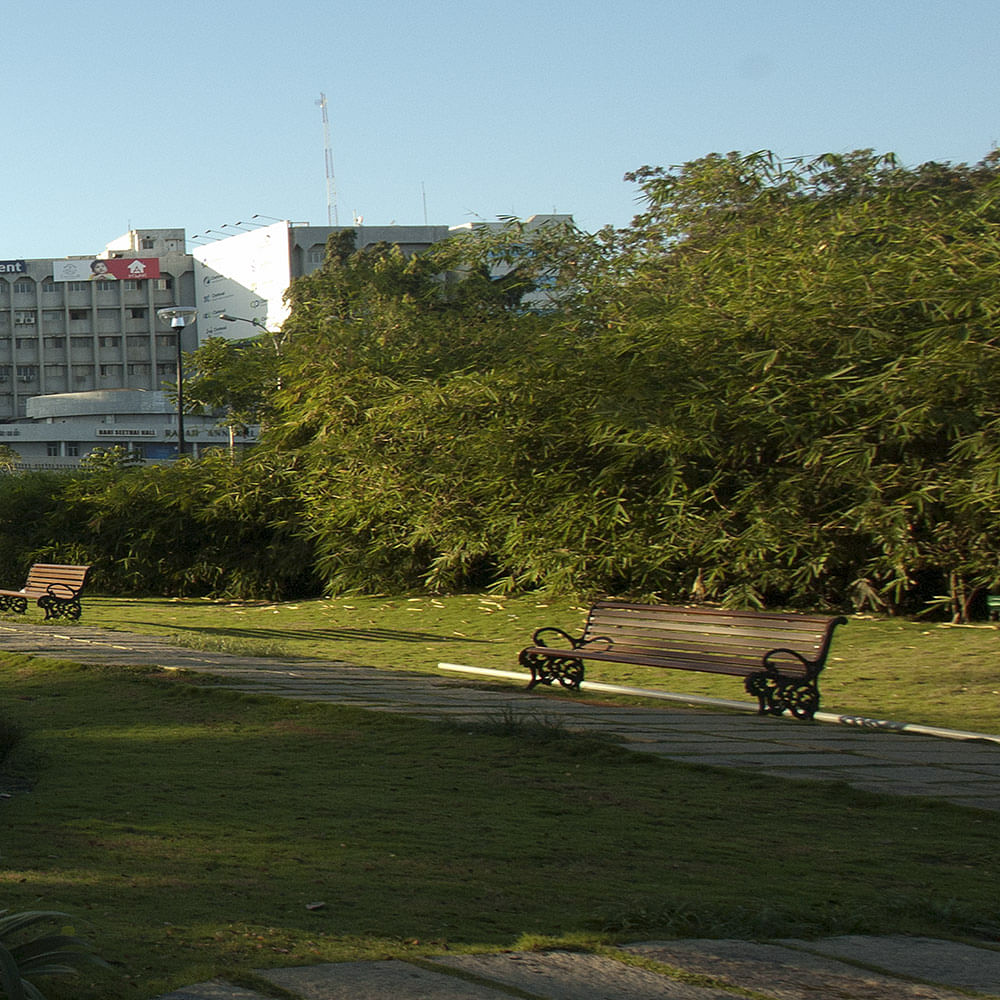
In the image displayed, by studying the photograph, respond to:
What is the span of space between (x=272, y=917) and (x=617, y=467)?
→ 11442mm

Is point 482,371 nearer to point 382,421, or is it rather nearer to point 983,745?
point 382,421

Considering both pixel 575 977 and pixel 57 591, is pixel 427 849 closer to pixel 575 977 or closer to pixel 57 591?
pixel 575 977

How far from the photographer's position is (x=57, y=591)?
15289 mm

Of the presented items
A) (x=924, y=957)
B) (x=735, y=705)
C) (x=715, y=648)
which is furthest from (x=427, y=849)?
(x=715, y=648)

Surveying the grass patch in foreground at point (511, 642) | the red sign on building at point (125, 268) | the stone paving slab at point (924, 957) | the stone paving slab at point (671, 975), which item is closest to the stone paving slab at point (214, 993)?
the stone paving slab at point (671, 975)

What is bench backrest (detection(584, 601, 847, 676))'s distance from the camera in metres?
8.52

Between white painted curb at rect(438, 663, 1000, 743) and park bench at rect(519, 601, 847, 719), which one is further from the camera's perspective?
park bench at rect(519, 601, 847, 719)

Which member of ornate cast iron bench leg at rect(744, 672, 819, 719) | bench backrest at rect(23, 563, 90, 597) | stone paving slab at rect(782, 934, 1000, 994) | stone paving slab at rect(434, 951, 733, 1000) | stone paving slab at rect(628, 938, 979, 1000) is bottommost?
ornate cast iron bench leg at rect(744, 672, 819, 719)

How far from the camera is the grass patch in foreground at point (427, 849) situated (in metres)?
3.38

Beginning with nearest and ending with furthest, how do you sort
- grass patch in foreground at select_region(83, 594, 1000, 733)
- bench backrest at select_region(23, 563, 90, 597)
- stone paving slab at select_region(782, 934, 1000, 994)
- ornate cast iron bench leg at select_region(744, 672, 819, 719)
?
stone paving slab at select_region(782, 934, 1000, 994), ornate cast iron bench leg at select_region(744, 672, 819, 719), grass patch in foreground at select_region(83, 594, 1000, 733), bench backrest at select_region(23, 563, 90, 597)

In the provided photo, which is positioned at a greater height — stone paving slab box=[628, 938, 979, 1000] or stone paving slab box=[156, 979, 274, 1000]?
stone paving slab box=[156, 979, 274, 1000]

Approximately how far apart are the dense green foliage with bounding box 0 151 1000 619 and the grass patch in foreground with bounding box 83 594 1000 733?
674 millimetres

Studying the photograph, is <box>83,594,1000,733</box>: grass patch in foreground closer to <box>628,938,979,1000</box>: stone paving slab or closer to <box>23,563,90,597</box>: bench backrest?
<box>23,563,90,597</box>: bench backrest

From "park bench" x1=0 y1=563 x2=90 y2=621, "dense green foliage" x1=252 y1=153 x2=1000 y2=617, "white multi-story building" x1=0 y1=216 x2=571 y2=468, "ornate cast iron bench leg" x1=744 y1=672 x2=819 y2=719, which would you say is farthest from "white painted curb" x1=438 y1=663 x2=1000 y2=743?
"white multi-story building" x1=0 y1=216 x2=571 y2=468
